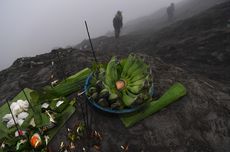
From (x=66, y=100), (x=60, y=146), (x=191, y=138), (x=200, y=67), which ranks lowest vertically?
(x=200, y=67)

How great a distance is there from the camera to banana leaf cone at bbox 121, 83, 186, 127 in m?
5.28

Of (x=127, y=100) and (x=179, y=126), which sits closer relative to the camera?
(x=127, y=100)

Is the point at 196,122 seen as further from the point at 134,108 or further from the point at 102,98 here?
the point at 102,98

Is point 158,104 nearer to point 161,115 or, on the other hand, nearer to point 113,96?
point 161,115

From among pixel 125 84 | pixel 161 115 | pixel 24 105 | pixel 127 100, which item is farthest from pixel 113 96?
pixel 24 105

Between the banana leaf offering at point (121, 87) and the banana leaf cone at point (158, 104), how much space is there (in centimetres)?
21

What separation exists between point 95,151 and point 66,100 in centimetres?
116

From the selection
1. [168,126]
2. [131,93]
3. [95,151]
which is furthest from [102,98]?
[168,126]

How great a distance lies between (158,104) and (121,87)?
2.66 ft

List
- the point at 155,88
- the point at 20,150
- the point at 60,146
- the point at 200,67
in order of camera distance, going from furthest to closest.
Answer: the point at 200,67
the point at 155,88
the point at 60,146
the point at 20,150

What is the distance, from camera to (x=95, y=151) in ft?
16.2

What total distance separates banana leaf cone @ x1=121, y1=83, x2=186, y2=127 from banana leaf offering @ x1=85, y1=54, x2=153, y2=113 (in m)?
0.21

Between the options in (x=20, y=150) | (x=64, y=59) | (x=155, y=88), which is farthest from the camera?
(x=64, y=59)

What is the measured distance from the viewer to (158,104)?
5.49 meters
